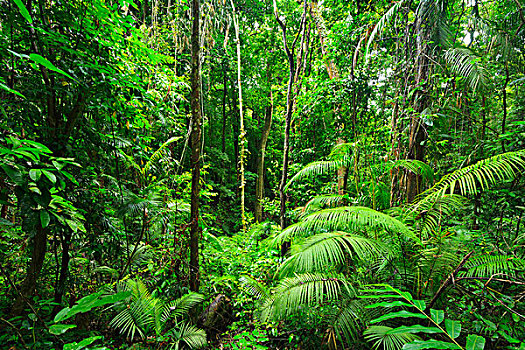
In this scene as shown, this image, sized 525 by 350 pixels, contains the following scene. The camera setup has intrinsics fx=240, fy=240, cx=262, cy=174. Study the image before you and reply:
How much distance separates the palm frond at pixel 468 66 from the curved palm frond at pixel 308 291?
2.47 metres

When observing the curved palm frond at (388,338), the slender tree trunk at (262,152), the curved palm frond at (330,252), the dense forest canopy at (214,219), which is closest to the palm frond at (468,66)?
the dense forest canopy at (214,219)

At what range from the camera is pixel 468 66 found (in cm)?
259

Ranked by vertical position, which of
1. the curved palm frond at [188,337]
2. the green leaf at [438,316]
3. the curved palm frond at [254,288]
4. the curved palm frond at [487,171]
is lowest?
the curved palm frond at [188,337]

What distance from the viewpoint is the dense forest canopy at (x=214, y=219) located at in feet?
5.15

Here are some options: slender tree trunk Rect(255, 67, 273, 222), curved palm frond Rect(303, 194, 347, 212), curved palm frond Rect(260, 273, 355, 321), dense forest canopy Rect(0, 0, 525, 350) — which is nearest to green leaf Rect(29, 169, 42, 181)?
dense forest canopy Rect(0, 0, 525, 350)

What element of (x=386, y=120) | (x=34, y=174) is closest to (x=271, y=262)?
(x=34, y=174)

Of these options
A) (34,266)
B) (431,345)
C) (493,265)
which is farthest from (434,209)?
(34,266)

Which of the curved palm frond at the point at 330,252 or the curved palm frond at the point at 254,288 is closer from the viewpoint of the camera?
the curved palm frond at the point at 330,252

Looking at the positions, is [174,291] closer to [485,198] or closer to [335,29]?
[485,198]

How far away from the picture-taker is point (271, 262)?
319 cm

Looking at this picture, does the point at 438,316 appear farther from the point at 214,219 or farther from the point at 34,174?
the point at 214,219

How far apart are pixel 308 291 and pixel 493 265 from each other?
1358 millimetres

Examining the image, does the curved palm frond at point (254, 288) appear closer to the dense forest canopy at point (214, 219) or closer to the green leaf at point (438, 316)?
the dense forest canopy at point (214, 219)

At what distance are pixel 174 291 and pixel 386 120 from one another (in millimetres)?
4327
